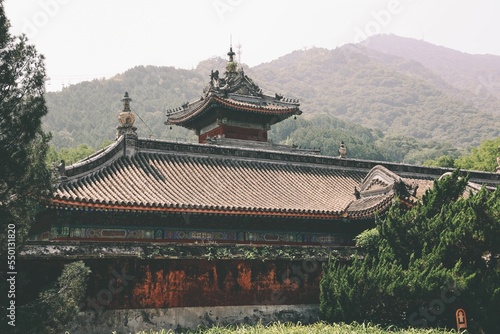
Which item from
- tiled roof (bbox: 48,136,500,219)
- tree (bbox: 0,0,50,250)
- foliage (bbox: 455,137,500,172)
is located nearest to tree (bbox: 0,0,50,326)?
tree (bbox: 0,0,50,250)

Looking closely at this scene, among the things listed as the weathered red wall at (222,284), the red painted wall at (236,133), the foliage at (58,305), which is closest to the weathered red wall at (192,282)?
the weathered red wall at (222,284)

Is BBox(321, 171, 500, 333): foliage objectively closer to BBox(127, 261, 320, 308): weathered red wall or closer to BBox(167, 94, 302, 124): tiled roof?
BBox(127, 261, 320, 308): weathered red wall

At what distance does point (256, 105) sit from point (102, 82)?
13934cm

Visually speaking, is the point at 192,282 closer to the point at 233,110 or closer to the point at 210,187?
the point at 210,187

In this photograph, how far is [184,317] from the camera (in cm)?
1570

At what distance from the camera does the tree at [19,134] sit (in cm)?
1159

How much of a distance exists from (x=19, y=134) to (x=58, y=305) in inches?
143

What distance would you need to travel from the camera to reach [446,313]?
51.2ft

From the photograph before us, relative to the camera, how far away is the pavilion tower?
30.4 m

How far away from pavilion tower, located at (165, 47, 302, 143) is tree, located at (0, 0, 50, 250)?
1799 centimetres

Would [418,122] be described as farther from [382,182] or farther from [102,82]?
[382,182]

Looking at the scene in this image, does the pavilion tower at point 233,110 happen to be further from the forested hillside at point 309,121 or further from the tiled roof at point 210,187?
the forested hillside at point 309,121

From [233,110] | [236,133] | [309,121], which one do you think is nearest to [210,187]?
[233,110]

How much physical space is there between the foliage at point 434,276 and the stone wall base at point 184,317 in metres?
1.11
